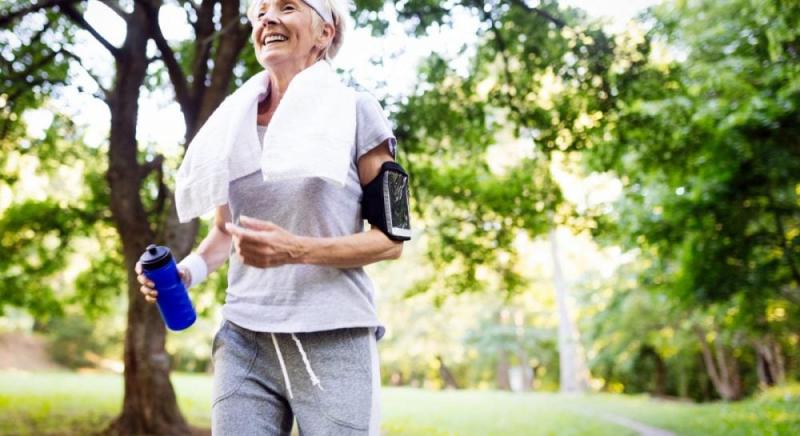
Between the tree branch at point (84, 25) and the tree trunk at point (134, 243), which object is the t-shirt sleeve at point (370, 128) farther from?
the tree trunk at point (134, 243)

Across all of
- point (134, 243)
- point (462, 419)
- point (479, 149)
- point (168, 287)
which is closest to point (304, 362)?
point (168, 287)

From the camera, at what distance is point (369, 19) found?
8719mm

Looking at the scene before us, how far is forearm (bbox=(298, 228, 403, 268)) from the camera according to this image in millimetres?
1849

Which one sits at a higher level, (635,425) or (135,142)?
(135,142)

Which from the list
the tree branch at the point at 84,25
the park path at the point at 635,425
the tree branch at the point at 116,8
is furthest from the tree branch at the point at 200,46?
the park path at the point at 635,425

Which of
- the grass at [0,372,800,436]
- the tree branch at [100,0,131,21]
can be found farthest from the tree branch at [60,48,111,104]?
the grass at [0,372,800,436]

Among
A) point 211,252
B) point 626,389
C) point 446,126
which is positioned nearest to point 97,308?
point 446,126

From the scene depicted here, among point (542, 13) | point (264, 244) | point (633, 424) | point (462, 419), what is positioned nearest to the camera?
point (264, 244)

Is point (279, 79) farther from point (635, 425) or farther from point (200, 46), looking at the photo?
point (635, 425)

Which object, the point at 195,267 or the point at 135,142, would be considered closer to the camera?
the point at 195,267

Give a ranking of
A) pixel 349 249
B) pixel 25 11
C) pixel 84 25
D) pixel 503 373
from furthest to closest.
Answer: pixel 503 373
pixel 84 25
pixel 25 11
pixel 349 249

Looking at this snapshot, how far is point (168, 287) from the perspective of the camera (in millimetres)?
2109

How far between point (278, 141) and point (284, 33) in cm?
46

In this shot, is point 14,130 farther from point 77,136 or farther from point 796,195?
point 796,195
